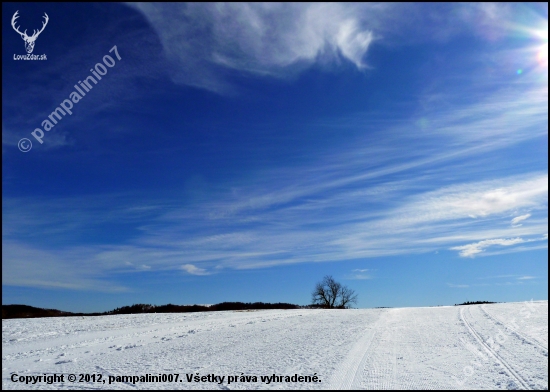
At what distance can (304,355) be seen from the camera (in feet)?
39.7

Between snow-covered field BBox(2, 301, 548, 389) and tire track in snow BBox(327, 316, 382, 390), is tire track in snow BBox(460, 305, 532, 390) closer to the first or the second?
snow-covered field BBox(2, 301, 548, 389)

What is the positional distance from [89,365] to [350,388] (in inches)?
295

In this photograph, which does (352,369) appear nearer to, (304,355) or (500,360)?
(304,355)

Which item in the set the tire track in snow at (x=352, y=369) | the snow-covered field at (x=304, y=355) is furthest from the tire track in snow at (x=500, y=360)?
the tire track in snow at (x=352, y=369)

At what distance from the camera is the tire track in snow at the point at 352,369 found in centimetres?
874

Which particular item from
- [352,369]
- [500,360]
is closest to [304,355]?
[352,369]

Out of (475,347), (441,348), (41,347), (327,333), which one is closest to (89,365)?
(41,347)

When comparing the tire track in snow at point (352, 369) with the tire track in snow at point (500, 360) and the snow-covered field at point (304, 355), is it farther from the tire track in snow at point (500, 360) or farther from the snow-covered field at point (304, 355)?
the tire track in snow at point (500, 360)

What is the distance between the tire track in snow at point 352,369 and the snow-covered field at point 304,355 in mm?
27

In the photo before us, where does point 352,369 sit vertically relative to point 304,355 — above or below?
above

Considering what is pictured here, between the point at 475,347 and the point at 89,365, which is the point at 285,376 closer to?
the point at 89,365

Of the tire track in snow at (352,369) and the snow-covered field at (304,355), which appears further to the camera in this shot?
the snow-covered field at (304,355)

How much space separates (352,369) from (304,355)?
240 cm

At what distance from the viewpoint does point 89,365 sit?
1075 cm
